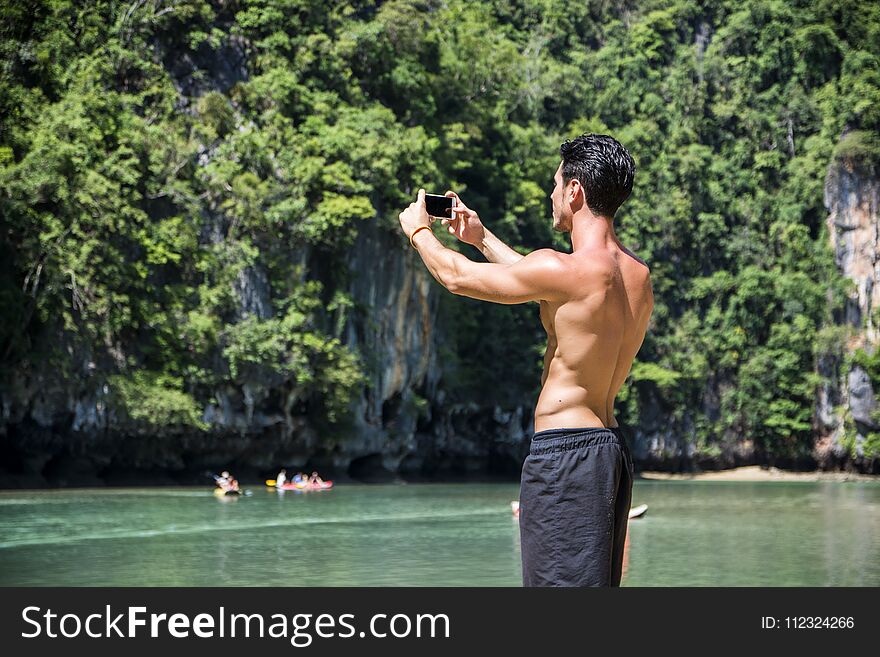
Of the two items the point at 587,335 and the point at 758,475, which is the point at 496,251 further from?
the point at 758,475

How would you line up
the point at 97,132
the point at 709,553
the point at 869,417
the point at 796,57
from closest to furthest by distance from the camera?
the point at 709,553 < the point at 97,132 < the point at 869,417 < the point at 796,57

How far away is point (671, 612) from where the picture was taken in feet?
8.91

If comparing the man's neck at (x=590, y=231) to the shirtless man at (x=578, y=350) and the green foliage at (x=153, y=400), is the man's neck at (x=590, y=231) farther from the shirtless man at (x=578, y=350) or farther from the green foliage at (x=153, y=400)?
the green foliage at (x=153, y=400)

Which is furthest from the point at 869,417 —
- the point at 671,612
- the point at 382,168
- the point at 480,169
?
the point at 671,612

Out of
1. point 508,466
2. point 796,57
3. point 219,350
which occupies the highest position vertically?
point 796,57

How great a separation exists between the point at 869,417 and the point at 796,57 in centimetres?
1609

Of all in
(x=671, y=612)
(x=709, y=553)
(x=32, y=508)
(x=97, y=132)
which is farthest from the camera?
(x=97, y=132)

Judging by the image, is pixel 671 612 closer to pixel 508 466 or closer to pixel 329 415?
pixel 329 415

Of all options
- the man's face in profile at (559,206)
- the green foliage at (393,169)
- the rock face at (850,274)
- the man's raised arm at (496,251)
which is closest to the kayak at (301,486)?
the green foliage at (393,169)

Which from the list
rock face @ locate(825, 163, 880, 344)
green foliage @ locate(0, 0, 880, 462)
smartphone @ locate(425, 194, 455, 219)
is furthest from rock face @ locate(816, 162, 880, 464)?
smartphone @ locate(425, 194, 455, 219)

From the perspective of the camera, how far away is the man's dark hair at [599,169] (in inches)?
115

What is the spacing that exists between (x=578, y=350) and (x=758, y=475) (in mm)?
41905

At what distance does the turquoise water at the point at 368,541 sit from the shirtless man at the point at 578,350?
8.89 meters

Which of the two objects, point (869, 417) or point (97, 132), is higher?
point (97, 132)
